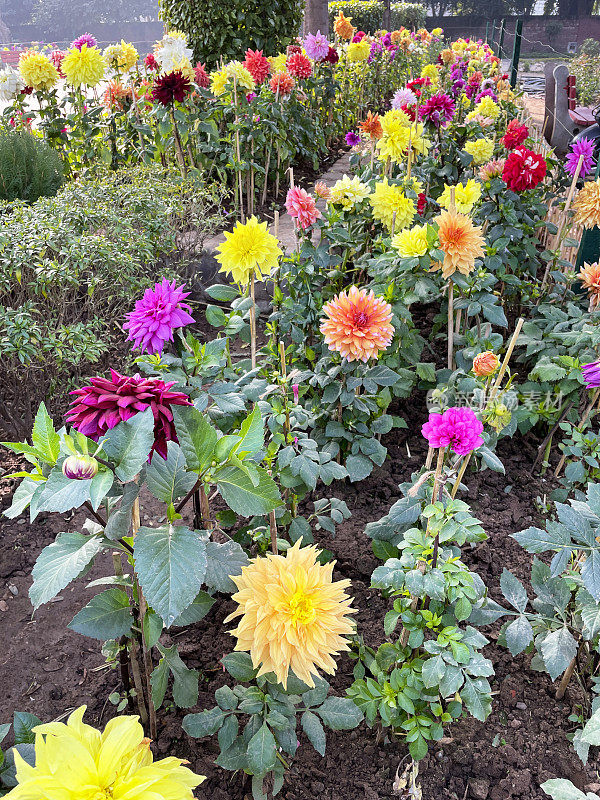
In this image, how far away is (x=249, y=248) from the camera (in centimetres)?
191

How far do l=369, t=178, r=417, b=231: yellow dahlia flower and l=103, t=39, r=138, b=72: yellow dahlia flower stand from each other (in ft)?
9.92

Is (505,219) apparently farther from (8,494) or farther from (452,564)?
(8,494)

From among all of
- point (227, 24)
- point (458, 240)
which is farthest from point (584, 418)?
point (227, 24)

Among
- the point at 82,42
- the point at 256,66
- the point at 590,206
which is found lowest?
the point at 590,206

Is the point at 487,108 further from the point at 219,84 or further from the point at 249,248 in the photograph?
the point at 249,248

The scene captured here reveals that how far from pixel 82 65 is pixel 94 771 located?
458cm

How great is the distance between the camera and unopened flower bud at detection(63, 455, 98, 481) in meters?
0.95

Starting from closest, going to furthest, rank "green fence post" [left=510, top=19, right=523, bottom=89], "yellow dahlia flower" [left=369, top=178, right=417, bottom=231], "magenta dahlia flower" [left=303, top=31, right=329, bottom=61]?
"yellow dahlia flower" [left=369, top=178, right=417, bottom=231]
"magenta dahlia flower" [left=303, top=31, right=329, bottom=61]
"green fence post" [left=510, top=19, right=523, bottom=89]

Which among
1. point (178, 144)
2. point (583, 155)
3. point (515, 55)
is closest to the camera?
point (583, 155)

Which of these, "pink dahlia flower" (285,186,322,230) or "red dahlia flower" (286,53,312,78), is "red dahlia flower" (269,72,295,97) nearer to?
"red dahlia flower" (286,53,312,78)

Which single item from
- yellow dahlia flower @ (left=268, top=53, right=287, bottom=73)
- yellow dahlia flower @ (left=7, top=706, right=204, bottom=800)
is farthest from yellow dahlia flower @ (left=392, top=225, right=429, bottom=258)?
yellow dahlia flower @ (left=268, top=53, right=287, bottom=73)

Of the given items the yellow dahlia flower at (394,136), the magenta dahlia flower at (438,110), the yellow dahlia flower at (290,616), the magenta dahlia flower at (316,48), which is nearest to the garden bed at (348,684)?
the yellow dahlia flower at (290,616)

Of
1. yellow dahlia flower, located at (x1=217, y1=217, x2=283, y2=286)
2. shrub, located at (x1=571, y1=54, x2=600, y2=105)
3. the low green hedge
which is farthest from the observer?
the low green hedge

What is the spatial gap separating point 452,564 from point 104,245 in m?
1.79
